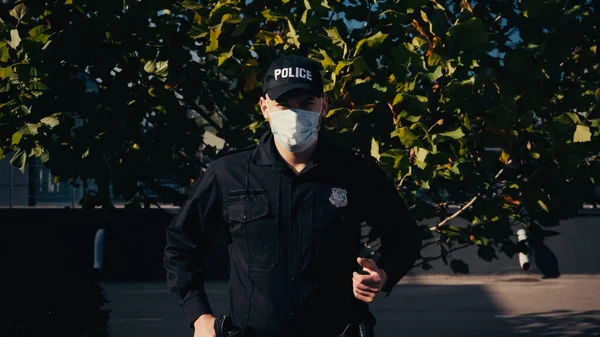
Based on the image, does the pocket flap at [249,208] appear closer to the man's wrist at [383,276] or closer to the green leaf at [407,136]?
the man's wrist at [383,276]

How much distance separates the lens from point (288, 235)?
125 inches

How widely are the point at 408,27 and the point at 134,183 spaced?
2374mm

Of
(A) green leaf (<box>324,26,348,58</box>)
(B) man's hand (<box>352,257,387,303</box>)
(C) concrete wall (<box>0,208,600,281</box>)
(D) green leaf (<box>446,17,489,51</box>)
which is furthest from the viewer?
(C) concrete wall (<box>0,208,600,281</box>)

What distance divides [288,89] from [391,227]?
716mm

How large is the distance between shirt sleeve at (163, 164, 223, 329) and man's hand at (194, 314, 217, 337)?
0.05 metres

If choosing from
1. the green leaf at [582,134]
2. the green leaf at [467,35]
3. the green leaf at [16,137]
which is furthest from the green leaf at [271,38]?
the green leaf at [582,134]

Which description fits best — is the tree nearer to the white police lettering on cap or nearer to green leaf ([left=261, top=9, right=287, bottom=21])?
green leaf ([left=261, top=9, right=287, bottom=21])

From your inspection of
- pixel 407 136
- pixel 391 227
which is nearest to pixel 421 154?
pixel 407 136

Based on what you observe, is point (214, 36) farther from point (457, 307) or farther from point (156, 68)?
point (457, 307)

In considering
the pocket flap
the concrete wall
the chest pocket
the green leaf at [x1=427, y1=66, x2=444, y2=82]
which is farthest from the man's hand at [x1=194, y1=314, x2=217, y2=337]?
the concrete wall

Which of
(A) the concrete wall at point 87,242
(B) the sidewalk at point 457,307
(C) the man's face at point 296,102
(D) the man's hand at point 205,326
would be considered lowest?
(B) the sidewalk at point 457,307

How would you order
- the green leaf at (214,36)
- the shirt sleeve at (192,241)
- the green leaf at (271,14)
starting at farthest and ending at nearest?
the green leaf at (214,36), the green leaf at (271,14), the shirt sleeve at (192,241)

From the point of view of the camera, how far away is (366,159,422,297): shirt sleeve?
3354mm

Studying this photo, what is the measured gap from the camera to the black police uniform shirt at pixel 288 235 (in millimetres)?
3146
